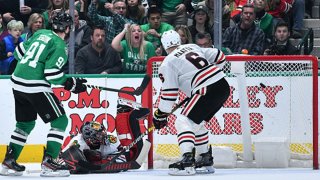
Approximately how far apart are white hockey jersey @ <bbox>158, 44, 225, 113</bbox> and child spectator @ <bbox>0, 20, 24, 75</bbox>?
2862mm

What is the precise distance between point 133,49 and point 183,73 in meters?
2.31

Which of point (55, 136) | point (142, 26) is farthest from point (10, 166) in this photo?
point (142, 26)

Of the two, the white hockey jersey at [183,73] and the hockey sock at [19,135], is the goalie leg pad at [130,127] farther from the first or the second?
the hockey sock at [19,135]

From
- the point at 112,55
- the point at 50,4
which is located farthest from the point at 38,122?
the point at 50,4

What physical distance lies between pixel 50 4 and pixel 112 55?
1438 mm

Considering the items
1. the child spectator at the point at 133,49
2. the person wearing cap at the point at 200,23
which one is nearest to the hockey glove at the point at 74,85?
the child spectator at the point at 133,49

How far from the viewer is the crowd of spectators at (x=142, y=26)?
11266 millimetres

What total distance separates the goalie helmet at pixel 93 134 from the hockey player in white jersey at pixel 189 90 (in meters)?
0.54

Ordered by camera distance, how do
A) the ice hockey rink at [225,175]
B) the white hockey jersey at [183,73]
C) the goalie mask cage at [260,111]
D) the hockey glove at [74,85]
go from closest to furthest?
1. the ice hockey rink at [225,175]
2. the hockey glove at [74,85]
3. the white hockey jersey at [183,73]
4. the goalie mask cage at [260,111]

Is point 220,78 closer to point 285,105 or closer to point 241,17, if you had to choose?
point 285,105

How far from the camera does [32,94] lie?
891 cm

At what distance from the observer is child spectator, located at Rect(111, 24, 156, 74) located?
1120cm

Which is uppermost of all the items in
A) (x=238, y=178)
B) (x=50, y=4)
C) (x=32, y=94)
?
(x=50, y=4)

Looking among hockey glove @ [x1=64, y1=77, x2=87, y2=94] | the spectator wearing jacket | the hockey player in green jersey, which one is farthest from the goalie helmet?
the spectator wearing jacket
